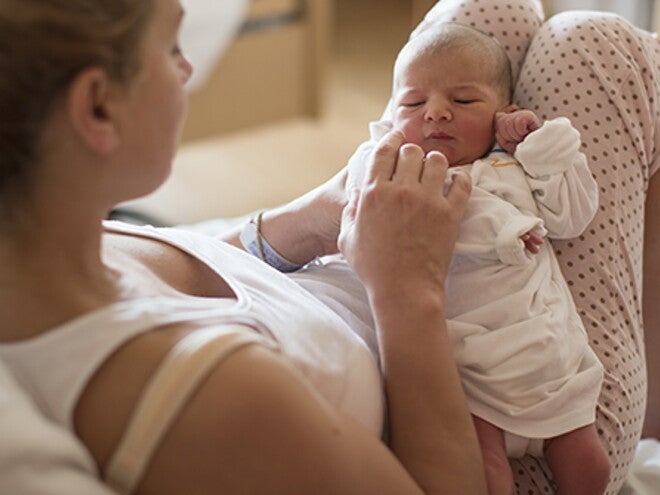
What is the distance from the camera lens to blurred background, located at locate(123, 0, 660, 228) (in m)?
3.27

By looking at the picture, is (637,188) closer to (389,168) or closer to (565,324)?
(565,324)

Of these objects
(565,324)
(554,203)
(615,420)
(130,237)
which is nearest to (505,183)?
(554,203)

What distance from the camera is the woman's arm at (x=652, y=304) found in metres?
1.50

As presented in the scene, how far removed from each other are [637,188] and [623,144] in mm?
66

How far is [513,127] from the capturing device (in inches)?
49.9

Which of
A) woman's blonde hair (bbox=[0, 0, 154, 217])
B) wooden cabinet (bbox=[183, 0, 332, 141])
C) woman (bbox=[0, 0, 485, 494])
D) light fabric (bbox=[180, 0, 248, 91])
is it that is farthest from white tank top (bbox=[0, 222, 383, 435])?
wooden cabinet (bbox=[183, 0, 332, 141])

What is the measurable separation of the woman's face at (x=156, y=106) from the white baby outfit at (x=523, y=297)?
39 cm

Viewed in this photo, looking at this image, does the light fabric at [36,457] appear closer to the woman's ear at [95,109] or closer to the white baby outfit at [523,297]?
the woman's ear at [95,109]

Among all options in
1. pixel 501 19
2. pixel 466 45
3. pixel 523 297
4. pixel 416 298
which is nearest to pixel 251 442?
pixel 416 298

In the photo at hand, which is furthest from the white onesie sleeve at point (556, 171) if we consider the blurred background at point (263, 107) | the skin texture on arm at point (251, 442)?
the blurred background at point (263, 107)

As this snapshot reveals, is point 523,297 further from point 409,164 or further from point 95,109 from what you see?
point 95,109

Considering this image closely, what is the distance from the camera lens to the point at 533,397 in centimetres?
114

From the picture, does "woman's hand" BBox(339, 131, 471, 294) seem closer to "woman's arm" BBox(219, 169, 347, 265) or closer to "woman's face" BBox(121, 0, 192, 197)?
"woman's arm" BBox(219, 169, 347, 265)

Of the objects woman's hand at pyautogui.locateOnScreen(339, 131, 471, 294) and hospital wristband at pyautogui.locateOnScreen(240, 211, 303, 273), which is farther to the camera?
hospital wristband at pyautogui.locateOnScreen(240, 211, 303, 273)
